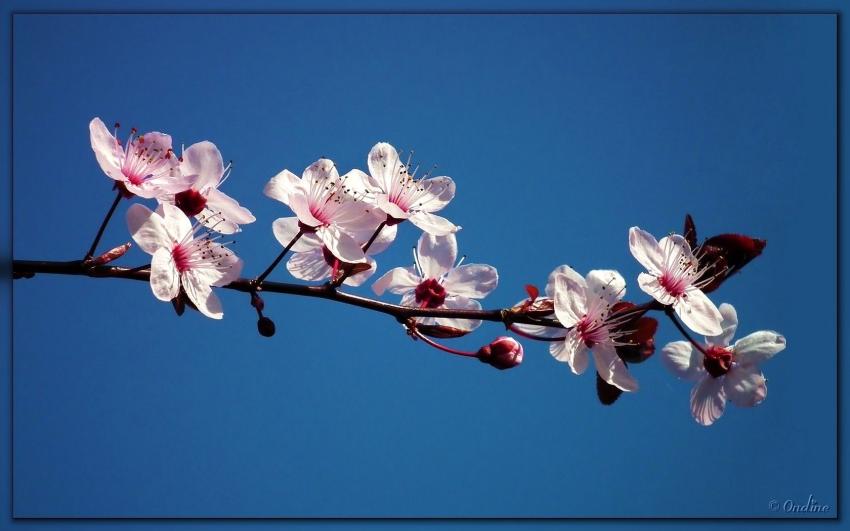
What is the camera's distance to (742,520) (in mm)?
2090

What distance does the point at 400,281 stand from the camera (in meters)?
1.54

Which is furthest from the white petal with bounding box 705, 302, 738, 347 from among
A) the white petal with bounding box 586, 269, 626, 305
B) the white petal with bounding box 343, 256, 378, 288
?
the white petal with bounding box 343, 256, 378, 288

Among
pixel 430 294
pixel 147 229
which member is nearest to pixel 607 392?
pixel 430 294

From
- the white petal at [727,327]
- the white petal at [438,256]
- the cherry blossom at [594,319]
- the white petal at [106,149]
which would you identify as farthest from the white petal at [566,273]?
the white petal at [106,149]

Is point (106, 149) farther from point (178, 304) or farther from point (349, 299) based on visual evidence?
point (349, 299)

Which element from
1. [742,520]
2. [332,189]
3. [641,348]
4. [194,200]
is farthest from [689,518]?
[194,200]

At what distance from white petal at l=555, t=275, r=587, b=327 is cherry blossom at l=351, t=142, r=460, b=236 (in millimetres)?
205

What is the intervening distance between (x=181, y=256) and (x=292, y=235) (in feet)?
0.65

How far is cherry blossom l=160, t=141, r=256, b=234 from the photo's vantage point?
1.33 meters

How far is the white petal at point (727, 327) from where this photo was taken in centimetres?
152

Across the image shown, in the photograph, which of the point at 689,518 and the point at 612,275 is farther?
the point at 689,518

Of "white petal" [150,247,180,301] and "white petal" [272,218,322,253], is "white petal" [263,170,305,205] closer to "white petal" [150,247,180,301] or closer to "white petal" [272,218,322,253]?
"white petal" [272,218,322,253]

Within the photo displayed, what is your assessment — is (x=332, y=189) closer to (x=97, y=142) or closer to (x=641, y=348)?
(x=97, y=142)

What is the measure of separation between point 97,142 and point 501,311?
2.27 ft
